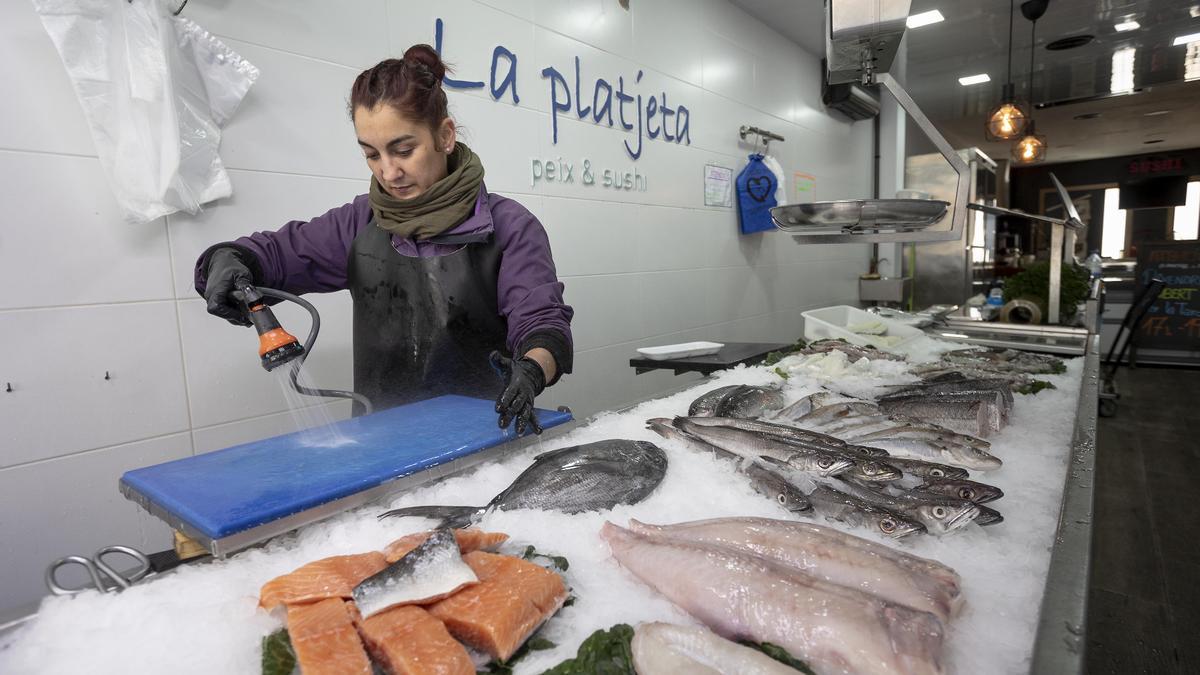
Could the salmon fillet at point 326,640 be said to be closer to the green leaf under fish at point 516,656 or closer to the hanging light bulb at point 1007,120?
the green leaf under fish at point 516,656

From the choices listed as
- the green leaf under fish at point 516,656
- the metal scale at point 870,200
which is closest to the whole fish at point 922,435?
the metal scale at point 870,200

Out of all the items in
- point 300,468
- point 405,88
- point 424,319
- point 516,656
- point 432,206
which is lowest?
point 516,656

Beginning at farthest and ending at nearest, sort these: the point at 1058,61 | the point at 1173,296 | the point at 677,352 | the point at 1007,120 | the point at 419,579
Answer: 1. the point at 1058,61
2. the point at 1173,296
3. the point at 1007,120
4. the point at 677,352
5. the point at 419,579

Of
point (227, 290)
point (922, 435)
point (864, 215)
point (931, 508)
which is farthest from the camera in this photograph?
point (864, 215)

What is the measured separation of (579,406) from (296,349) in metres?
2.93

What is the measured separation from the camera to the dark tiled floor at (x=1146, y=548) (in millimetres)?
2664

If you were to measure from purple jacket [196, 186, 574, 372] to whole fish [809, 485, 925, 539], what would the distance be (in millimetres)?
999

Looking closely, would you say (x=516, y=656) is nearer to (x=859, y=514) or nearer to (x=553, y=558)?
(x=553, y=558)

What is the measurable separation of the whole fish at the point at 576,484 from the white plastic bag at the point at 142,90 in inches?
75.0

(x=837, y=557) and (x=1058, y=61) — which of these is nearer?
(x=837, y=557)

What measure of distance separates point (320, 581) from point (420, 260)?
1.50 meters

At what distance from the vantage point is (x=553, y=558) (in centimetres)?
110

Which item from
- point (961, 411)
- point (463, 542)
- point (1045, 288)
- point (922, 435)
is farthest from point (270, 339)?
point (1045, 288)

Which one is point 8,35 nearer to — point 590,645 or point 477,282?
point 477,282
